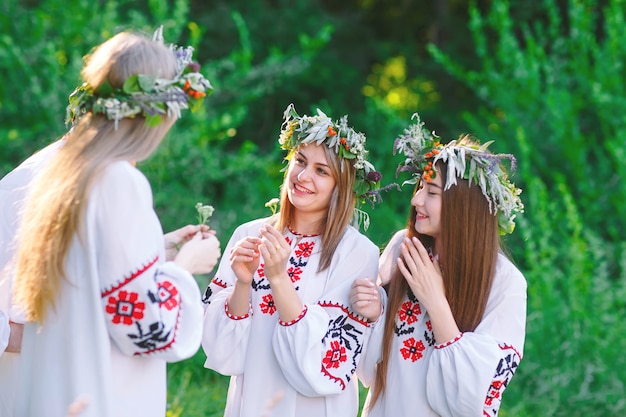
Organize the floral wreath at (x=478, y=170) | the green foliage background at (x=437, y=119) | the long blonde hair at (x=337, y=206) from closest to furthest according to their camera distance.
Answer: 1. the floral wreath at (x=478, y=170)
2. the long blonde hair at (x=337, y=206)
3. the green foliage background at (x=437, y=119)

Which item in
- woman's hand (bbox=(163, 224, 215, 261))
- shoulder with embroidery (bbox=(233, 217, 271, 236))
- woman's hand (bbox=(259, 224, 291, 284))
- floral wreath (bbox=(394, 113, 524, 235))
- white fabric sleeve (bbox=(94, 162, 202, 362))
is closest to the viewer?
white fabric sleeve (bbox=(94, 162, 202, 362))

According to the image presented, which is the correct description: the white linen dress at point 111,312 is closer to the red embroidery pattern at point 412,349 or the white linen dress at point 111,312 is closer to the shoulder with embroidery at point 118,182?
the shoulder with embroidery at point 118,182

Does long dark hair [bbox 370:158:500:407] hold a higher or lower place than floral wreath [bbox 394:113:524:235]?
lower

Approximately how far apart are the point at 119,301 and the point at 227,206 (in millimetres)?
6127

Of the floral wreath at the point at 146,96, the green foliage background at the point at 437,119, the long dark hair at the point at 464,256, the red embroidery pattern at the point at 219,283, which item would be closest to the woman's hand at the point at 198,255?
the floral wreath at the point at 146,96

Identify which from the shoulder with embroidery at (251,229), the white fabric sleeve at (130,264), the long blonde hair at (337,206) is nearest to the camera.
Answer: the white fabric sleeve at (130,264)

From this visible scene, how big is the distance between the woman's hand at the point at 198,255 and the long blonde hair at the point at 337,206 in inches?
27.6

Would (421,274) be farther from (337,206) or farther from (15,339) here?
(15,339)

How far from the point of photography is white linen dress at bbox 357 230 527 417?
11.3 feet

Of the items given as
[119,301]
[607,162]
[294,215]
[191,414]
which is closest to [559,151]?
[607,162]

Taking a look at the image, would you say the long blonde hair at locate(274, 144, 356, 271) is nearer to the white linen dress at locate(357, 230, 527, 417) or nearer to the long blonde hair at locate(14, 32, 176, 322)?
the white linen dress at locate(357, 230, 527, 417)

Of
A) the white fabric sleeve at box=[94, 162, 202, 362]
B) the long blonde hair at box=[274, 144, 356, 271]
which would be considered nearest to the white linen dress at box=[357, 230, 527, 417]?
the long blonde hair at box=[274, 144, 356, 271]

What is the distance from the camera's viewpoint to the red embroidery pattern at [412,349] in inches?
142

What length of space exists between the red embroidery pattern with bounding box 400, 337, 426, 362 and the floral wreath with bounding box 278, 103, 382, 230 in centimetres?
61
